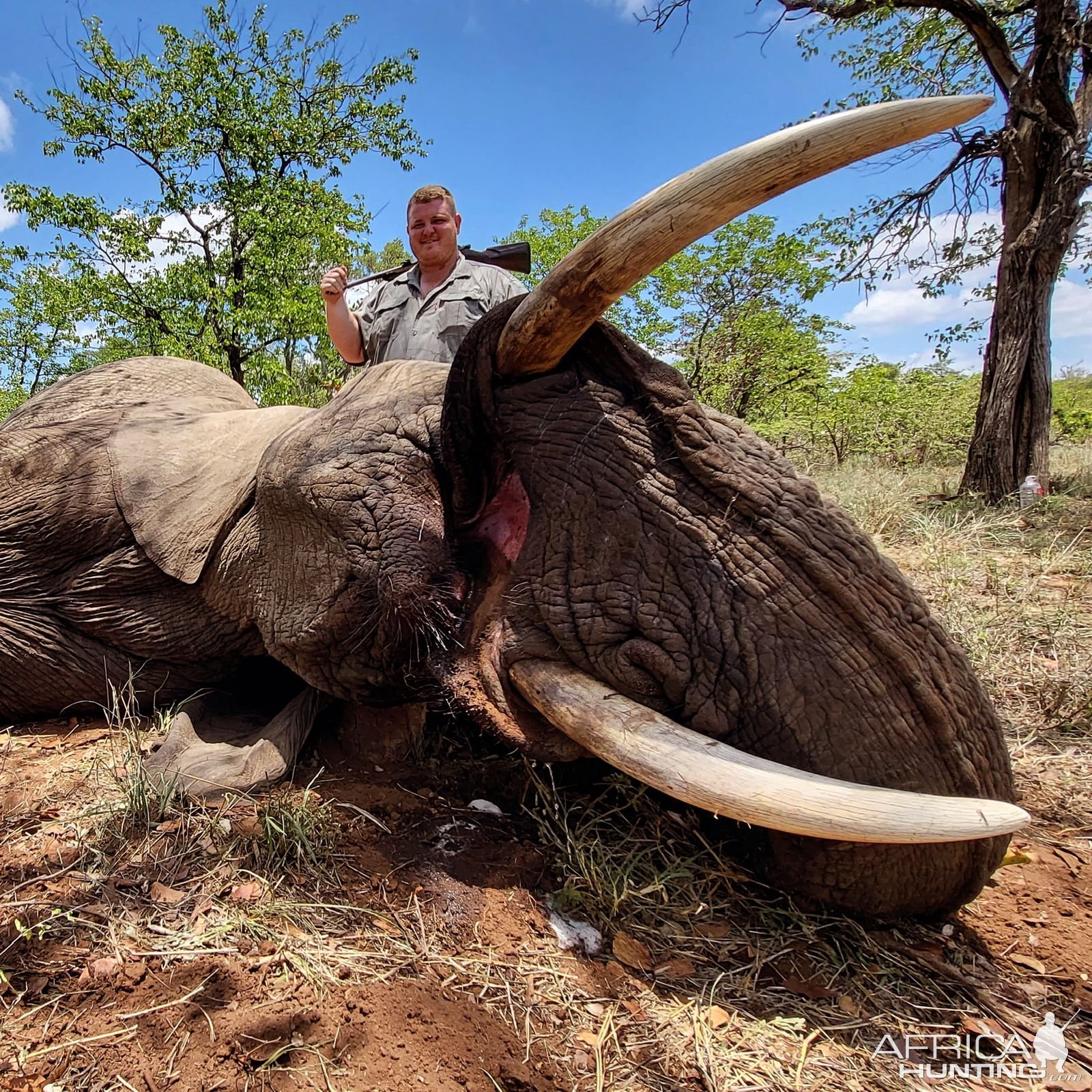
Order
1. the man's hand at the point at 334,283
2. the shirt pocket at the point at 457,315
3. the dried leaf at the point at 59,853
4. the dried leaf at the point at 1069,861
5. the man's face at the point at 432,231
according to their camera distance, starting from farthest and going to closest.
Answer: the man's face at the point at 432,231 < the shirt pocket at the point at 457,315 < the man's hand at the point at 334,283 < the dried leaf at the point at 1069,861 < the dried leaf at the point at 59,853

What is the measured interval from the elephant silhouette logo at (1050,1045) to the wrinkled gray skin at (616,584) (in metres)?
0.30

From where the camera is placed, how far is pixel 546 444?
1.94 m

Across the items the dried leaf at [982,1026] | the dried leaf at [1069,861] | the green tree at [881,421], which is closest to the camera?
the dried leaf at [982,1026]

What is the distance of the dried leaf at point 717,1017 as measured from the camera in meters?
1.66

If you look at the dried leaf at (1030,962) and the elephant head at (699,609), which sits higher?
the elephant head at (699,609)

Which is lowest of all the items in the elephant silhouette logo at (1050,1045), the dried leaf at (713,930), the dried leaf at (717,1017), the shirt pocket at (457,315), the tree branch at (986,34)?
the elephant silhouette logo at (1050,1045)

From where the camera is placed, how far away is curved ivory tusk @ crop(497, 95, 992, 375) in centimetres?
146

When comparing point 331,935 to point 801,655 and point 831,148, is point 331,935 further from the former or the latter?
point 831,148

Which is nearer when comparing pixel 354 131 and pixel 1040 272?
pixel 1040 272

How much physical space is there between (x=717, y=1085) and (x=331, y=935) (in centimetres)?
97

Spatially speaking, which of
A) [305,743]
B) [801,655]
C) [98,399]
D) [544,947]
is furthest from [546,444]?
[98,399]

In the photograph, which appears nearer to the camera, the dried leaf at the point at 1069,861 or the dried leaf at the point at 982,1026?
the dried leaf at the point at 982,1026

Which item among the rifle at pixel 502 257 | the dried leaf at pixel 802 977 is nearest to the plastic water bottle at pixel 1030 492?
the rifle at pixel 502 257

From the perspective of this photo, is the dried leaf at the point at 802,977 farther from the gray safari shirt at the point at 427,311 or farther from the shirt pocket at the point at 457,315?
the shirt pocket at the point at 457,315
